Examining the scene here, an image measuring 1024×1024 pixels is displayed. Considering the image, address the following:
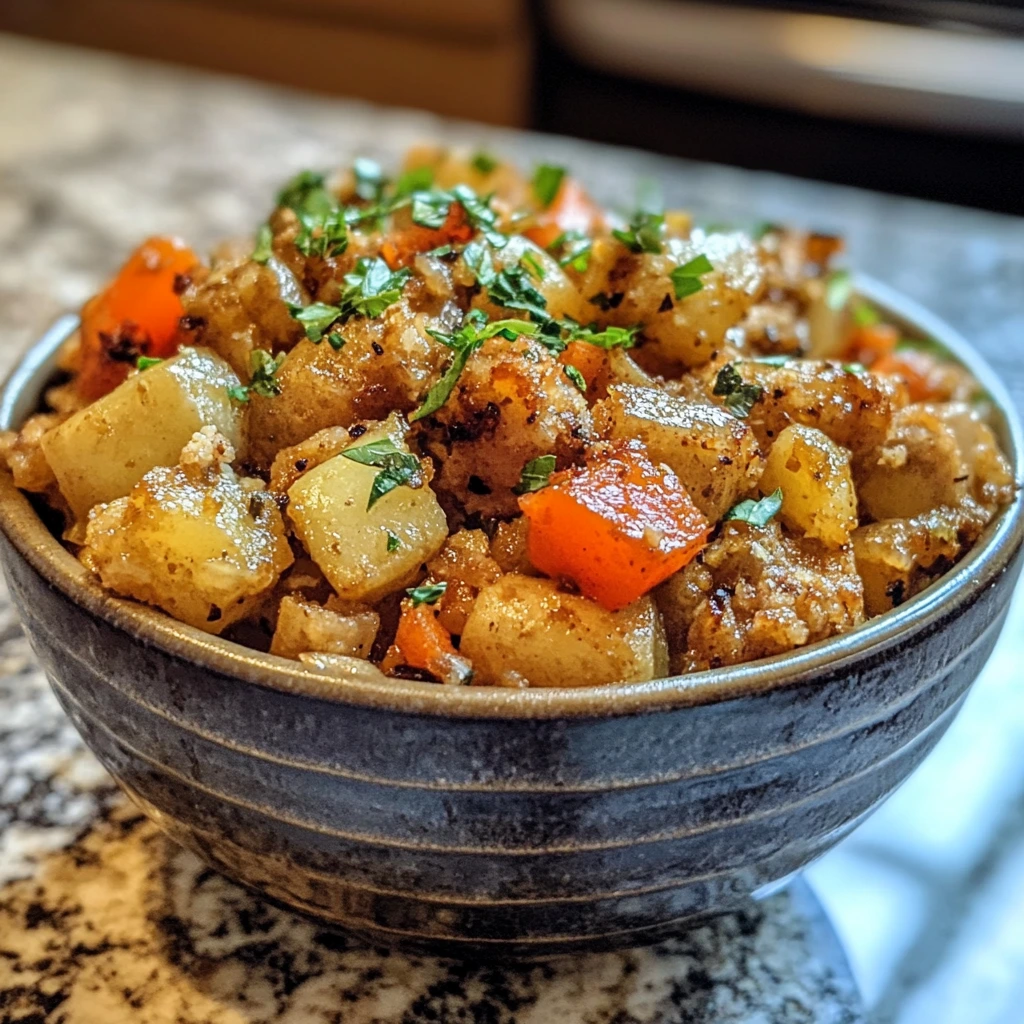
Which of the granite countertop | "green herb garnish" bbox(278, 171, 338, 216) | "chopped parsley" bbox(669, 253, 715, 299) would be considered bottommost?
the granite countertop

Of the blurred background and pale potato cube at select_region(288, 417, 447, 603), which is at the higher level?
pale potato cube at select_region(288, 417, 447, 603)

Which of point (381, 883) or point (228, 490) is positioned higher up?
point (228, 490)

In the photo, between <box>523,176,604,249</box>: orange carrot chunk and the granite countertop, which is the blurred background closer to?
<box>523,176,604,249</box>: orange carrot chunk

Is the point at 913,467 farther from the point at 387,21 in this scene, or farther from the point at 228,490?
the point at 387,21

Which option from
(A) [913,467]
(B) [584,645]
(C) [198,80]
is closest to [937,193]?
(C) [198,80]

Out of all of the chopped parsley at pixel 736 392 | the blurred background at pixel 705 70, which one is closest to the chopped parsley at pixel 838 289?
the chopped parsley at pixel 736 392

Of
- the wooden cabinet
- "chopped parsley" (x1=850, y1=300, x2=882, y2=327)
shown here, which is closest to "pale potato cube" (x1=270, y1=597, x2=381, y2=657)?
"chopped parsley" (x1=850, y1=300, x2=882, y2=327)
